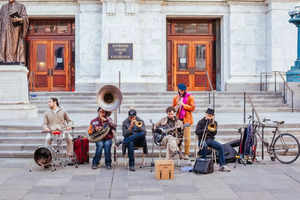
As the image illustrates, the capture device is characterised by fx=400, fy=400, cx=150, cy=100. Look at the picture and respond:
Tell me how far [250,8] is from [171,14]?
13.8ft

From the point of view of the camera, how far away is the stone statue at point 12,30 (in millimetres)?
13820

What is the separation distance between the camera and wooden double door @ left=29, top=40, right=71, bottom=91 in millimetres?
21875

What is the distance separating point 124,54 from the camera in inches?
792

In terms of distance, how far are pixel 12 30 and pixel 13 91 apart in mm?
2122

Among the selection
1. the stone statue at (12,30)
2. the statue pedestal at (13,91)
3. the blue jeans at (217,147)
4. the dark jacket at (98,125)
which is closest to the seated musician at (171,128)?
the blue jeans at (217,147)

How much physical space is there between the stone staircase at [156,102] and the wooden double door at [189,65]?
13.5ft

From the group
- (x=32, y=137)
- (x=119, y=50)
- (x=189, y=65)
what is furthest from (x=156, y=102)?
(x=32, y=137)

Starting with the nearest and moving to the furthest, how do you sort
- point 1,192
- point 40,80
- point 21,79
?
1. point 1,192
2. point 21,79
3. point 40,80

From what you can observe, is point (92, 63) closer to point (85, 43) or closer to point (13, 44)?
point (85, 43)

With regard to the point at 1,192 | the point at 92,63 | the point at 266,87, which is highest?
the point at 92,63

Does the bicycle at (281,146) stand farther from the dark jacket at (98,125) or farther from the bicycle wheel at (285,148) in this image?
the dark jacket at (98,125)

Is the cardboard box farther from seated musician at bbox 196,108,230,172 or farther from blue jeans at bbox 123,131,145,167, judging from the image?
seated musician at bbox 196,108,230,172

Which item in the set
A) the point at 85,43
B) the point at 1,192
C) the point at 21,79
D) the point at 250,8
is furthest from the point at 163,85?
the point at 1,192

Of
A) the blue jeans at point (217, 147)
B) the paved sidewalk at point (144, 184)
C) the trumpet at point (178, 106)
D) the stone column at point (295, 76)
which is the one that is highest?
the stone column at point (295, 76)
